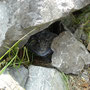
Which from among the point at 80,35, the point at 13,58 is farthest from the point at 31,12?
the point at 80,35

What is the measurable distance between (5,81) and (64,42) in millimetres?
651

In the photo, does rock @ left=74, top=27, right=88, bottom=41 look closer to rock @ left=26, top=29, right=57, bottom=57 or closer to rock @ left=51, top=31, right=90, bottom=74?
rock @ left=51, top=31, right=90, bottom=74

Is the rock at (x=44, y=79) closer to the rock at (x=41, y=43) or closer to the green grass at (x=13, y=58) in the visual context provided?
the green grass at (x=13, y=58)

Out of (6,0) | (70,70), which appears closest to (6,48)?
(6,0)

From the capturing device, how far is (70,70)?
138cm

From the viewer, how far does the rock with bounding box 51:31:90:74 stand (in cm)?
136

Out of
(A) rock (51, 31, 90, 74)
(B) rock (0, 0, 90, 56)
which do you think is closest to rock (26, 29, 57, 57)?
(A) rock (51, 31, 90, 74)

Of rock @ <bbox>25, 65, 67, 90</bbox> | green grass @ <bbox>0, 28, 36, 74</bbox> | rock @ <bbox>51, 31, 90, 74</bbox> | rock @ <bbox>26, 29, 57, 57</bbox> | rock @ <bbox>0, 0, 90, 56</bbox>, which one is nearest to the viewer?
rock @ <bbox>0, 0, 90, 56</bbox>

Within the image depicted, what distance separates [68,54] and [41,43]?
0.33m

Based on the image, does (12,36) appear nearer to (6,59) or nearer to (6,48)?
(6,48)

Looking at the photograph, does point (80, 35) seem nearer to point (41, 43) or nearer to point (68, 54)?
point (68, 54)

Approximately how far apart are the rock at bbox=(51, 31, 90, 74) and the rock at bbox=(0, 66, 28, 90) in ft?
1.00

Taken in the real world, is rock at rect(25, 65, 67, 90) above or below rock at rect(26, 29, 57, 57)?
below

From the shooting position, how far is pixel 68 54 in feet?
4.48
